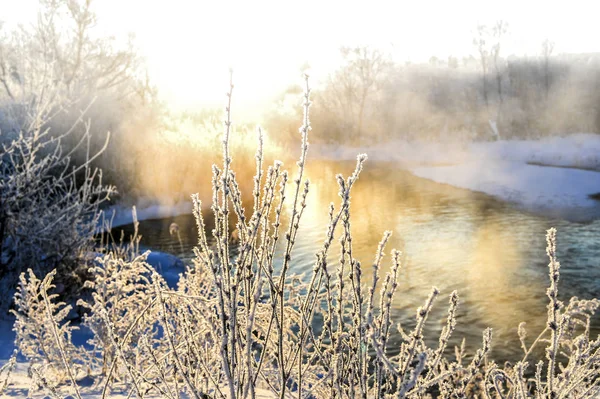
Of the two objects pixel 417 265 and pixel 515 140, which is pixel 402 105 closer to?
pixel 515 140

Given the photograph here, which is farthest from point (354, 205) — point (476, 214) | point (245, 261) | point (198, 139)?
point (245, 261)

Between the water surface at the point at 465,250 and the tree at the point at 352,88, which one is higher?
the tree at the point at 352,88

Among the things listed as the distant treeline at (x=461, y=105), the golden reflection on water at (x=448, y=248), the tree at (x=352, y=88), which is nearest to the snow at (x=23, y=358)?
the golden reflection on water at (x=448, y=248)

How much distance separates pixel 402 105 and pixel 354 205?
31941 millimetres

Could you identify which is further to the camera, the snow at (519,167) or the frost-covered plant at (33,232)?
the snow at (519,167)

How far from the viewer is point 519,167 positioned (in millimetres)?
25250

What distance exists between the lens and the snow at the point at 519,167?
17.9 m

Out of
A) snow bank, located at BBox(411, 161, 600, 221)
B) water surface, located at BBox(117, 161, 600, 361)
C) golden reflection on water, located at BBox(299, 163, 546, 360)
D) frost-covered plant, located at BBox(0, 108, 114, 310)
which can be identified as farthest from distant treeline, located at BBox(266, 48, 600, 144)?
frost-covered plant, located at BBox(0, 108, 114, 310)

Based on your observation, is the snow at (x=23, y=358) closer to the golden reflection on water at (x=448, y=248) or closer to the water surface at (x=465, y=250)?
the water surface at (x=465, y=250)

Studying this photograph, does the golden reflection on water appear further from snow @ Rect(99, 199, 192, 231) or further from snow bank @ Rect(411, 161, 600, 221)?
snow @ Rect(99, 199, 192, 231)

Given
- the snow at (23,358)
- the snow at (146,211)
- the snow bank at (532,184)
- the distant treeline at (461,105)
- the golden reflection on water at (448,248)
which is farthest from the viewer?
the distant treeline at (461,105)

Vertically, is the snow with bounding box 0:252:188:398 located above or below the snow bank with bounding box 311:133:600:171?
below

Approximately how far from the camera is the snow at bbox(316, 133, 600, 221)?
58.6ft

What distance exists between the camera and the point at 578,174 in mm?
21812
